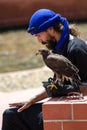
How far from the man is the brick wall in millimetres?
359

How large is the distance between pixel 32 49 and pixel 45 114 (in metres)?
9.24

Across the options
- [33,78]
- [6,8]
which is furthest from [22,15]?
[33,78]

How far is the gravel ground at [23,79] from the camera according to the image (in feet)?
31.1

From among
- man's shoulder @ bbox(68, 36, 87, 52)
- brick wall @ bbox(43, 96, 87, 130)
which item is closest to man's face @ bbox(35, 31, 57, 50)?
man's shoulder @ bbox(68, 36, 87, 52)

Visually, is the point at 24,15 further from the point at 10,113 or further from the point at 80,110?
the point at 80,110

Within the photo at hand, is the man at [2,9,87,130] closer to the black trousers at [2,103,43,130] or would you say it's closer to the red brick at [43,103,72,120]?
the black trousers at [2,103,43,130]

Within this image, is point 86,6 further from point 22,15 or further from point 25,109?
point 25,109

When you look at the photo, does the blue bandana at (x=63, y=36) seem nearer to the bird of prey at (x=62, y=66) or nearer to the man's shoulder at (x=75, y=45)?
the man's shoulder at (x=75, y=45)

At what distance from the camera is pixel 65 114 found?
13.8 feet

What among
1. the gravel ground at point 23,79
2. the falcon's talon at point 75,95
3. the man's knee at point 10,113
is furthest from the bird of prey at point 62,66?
the gravel ground at point 23,79

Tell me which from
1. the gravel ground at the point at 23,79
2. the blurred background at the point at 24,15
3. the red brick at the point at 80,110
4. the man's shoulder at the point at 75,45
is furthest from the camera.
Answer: the blurred background at the point at 24,15

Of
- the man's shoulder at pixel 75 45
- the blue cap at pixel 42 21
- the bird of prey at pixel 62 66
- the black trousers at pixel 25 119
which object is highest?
the blue cap at pixel 42 21

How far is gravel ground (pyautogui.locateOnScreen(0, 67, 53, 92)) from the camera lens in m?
9.47

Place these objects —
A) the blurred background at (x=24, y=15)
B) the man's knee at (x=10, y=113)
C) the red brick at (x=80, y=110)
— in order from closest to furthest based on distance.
Answer: the red brick at (x=80, y=110) → the man's knee at (x=10, y=113) → the blurred background at (x=24, y=15)
